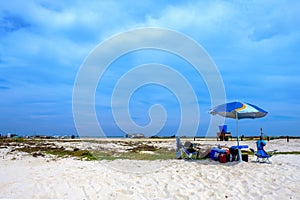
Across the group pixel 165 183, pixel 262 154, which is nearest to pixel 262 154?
pixel 262 154

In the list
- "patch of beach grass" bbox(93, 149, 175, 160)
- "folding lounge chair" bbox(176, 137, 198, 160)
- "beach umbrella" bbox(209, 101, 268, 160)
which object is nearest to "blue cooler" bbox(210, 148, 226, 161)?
"folding lounge chair" bbox(176, 137, 198, 160)

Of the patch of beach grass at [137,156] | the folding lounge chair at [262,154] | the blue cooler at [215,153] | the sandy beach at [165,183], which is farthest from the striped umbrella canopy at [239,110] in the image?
the patch of beach grass at [137,156]

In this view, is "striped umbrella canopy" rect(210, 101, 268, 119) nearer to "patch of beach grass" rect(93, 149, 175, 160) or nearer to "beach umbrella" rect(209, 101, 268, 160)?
"beach umbrella" rect(209, 101, 268, 160)

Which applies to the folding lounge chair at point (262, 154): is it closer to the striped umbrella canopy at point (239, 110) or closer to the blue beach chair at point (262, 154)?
the blue beach chair at point (262, 154)

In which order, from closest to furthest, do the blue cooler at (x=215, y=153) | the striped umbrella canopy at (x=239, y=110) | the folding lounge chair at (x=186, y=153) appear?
the blue cooler at (x=215, y=153), the striped umbrella canopy at (x=239, y=110), the folding lounge chair at (x=186, y=153)

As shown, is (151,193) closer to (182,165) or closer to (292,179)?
(182,165)

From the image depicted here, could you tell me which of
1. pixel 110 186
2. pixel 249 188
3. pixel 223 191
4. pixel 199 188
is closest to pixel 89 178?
pixel 110 186

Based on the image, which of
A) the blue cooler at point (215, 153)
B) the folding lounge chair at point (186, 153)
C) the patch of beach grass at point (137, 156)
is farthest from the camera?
the patch of beach grass at point (137, 156)

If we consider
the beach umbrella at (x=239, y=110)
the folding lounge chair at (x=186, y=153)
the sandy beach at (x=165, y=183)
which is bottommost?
the sandy beach at (x=165, y=183)

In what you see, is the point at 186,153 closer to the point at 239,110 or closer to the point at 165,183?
the point at 239,110

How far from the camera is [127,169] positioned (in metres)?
8.75

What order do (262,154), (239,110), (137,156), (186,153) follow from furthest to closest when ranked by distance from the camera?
1. (137,156)
2. (186,153)
3. (239,110)
4. (262,154)

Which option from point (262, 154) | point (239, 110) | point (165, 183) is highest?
point (239, 110)

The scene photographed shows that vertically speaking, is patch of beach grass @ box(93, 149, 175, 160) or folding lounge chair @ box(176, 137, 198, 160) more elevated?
folding lounge chair @ box(176, 137, 198, 160)
